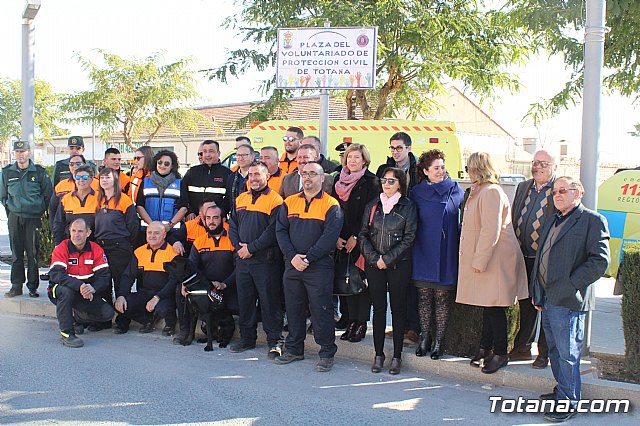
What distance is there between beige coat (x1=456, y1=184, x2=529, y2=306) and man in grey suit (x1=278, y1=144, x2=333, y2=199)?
1.50 metres

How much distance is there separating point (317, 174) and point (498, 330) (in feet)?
7.01

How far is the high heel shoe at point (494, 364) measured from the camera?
5.84 m

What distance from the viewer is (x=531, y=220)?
230 inches

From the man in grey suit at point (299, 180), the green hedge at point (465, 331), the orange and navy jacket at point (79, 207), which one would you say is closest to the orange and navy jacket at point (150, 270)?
the orange and navy jacket at point (79, 207)

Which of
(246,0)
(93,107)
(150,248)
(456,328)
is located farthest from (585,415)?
(93,107)

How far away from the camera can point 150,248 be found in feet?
25.2

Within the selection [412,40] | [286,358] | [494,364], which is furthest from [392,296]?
[412,40]

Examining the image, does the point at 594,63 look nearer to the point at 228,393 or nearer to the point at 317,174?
the point at 317,174

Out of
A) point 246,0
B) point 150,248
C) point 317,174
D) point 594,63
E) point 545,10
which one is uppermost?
point 246,0

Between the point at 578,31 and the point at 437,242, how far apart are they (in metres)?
4.43

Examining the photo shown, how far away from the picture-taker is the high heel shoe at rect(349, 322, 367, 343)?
268 inches

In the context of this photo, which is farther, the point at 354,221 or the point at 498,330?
the point at 354,221

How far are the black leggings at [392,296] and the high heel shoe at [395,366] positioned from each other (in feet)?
0.14

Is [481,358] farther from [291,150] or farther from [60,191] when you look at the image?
[60,191]
